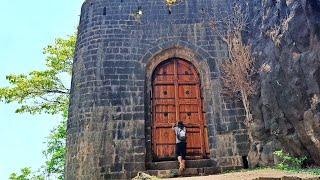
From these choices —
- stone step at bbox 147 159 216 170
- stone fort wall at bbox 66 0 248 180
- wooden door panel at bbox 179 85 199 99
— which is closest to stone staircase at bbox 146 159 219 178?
stone step at bbox 147 159 216 170

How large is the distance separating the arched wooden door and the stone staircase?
46 centimetres

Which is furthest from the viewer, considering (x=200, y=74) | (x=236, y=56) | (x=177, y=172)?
(x=200, y=74)

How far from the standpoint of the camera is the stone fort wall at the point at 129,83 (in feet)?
34.8

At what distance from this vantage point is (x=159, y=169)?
10445mm

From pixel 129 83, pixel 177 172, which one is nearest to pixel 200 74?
pixel 129 83

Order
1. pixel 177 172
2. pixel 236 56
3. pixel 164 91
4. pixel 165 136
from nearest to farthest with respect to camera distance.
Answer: pixel 177 172 < pixel 165 136 < pixel 164 91 < pixel 236 56

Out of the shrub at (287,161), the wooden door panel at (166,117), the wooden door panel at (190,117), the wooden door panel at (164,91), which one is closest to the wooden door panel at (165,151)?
the wooden door panel at (166,117)

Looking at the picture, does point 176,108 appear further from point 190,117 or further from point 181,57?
point 181,57

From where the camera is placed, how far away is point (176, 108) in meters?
11.6

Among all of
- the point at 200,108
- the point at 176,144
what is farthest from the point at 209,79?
the point at 176,144

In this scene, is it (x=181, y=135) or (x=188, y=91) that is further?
(x=188, y=91)

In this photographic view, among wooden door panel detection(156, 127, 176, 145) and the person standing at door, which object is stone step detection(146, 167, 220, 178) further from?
wooden door panel detection(156, 127, 176, 145)

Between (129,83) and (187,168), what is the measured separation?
3.49 metres

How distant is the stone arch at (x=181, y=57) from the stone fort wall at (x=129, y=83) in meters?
0.03
